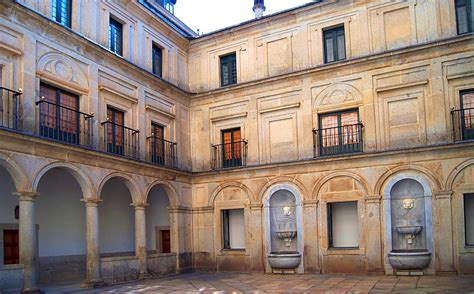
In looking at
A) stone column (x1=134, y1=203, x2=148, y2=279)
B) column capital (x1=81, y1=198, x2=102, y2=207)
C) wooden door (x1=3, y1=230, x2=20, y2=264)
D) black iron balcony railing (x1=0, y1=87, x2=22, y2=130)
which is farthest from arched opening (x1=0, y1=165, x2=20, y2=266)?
stone column (x1=134, y1=203, x2=148, y2=279)

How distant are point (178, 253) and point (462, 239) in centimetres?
990

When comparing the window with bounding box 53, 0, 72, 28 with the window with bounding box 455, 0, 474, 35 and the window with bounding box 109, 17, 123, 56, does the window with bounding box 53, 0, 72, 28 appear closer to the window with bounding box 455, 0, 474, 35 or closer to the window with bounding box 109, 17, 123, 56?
the window with bounding box 109, 17, 123, 56

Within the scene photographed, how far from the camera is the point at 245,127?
65.7 feet

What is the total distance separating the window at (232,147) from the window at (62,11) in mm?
7640

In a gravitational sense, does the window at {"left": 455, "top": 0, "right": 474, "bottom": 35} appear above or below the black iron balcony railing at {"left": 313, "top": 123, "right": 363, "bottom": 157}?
above

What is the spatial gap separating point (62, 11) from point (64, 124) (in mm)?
3444

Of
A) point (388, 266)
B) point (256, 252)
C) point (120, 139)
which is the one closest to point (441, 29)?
point (388, 266)

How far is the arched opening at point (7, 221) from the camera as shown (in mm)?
14766

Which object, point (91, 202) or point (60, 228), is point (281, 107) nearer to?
point (91, 202)

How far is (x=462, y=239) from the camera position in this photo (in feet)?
51.3

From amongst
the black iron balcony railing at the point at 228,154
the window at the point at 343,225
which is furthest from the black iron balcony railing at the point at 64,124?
the window at the point at 343,225

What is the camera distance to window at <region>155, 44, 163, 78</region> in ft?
64.9

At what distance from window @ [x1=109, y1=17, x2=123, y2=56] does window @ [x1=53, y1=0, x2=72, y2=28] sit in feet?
6.56

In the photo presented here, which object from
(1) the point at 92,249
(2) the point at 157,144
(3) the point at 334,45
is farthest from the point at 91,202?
(3) the point at 334,45
